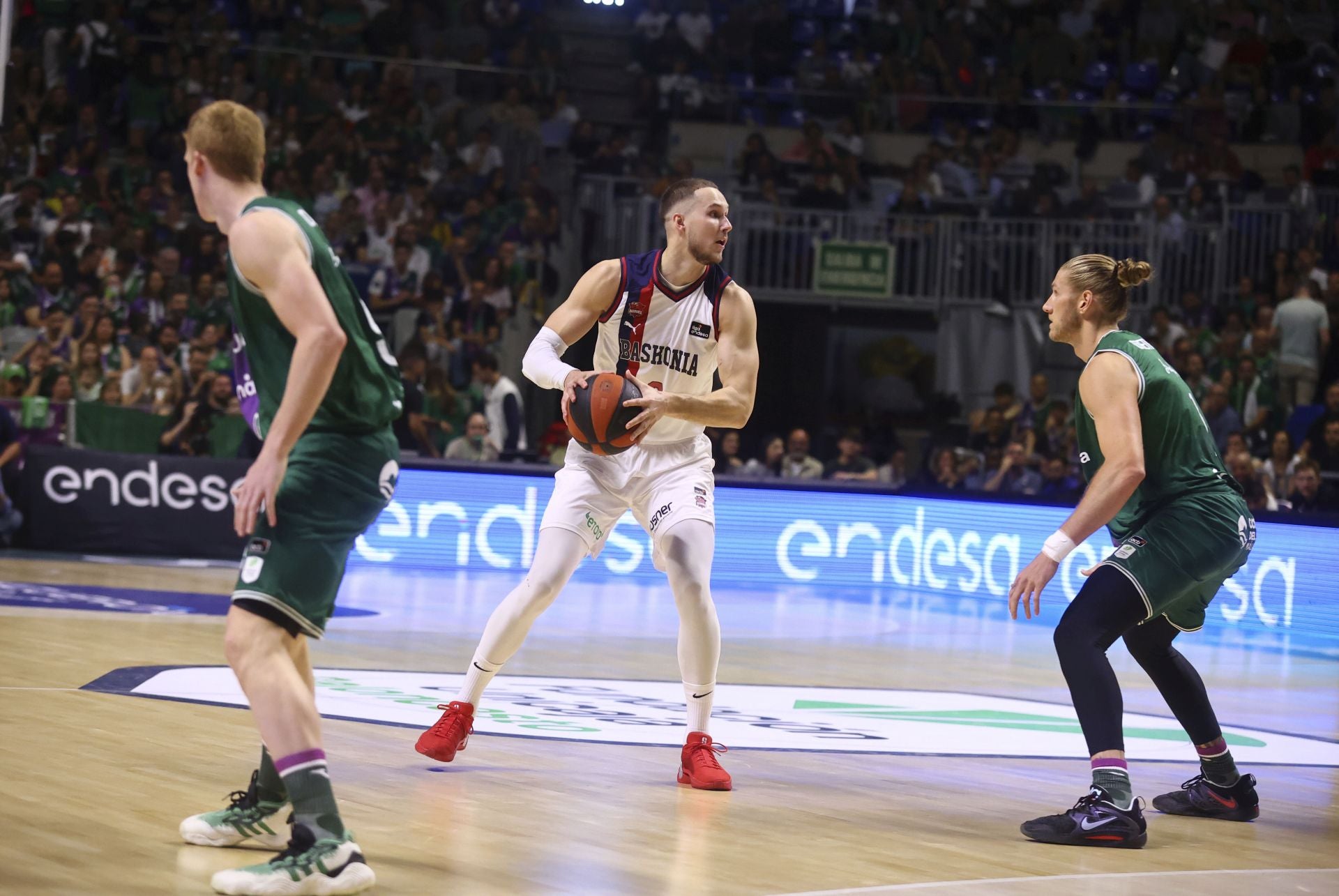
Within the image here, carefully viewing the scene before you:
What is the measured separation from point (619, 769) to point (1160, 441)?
2.24 metres

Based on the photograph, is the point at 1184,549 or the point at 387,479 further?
the point at 1184,549

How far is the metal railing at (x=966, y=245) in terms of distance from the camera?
18.9 meters

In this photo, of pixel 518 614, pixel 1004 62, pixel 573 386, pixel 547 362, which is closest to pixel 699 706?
pixel 518 614

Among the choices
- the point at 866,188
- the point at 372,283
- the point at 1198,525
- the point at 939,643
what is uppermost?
the point at 866,188

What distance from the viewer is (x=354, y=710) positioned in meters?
7.16

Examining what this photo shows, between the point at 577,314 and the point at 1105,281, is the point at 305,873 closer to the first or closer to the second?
the point at 577,314

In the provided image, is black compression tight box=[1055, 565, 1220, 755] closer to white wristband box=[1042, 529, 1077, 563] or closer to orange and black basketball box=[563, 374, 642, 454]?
white wristband box=[1042, 529, 1077, 563]

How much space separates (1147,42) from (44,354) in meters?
14.2

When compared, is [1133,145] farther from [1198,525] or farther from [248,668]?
[248,668]

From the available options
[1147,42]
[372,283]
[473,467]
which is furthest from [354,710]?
[1147,42]

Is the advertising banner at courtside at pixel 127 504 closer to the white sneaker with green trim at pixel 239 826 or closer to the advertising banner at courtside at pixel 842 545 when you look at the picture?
the advertising banner at courtside at pixel 842 545

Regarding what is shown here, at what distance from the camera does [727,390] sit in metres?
6.15

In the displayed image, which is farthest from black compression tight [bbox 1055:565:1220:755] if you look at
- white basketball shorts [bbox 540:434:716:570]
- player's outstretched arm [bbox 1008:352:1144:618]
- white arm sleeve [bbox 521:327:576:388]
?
white arm sleeve [bbox 521:327:576:388]

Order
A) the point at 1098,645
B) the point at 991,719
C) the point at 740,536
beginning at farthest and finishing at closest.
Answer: the point at 740,536, the point at 991,719, the point at 1098,645
